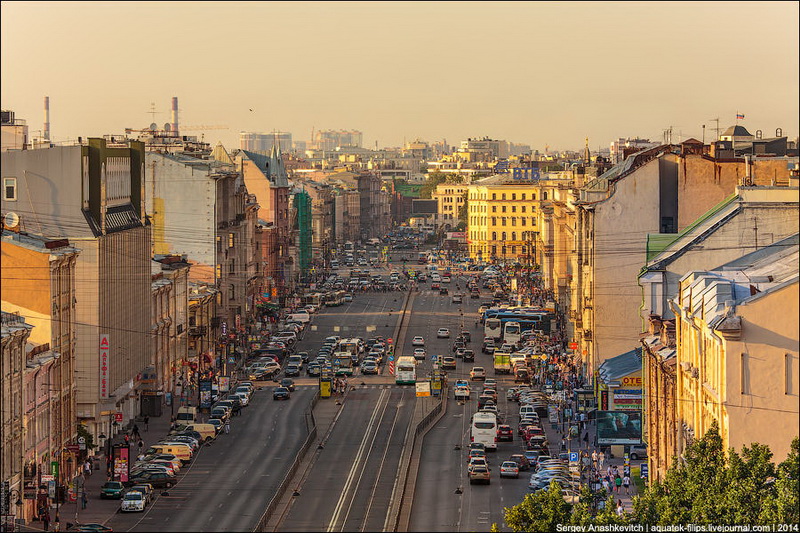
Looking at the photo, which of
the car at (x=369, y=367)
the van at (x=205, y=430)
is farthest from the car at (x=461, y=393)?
the van at (x=205, y=430)

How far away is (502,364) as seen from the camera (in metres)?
129

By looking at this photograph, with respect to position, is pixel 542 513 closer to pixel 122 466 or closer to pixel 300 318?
pixel 122 466

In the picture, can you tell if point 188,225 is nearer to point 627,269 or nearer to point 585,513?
point 627,269

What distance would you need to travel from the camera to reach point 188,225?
442ft

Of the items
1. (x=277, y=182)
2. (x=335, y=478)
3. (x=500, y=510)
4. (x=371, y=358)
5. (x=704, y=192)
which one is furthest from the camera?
(x=277, y=182)

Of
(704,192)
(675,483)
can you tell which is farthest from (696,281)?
(704,192)

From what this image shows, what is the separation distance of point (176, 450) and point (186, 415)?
576 inches

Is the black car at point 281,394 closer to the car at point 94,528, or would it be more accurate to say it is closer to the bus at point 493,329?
the bus at point 493,329

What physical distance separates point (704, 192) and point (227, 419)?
2985 cm

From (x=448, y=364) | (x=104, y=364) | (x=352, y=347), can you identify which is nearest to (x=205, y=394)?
(x=104, y=364)

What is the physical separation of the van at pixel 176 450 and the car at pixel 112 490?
8884 mm

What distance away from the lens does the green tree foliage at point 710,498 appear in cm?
4412

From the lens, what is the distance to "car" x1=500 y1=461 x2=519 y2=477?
8294cm

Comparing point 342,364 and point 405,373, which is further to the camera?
point 342,364
